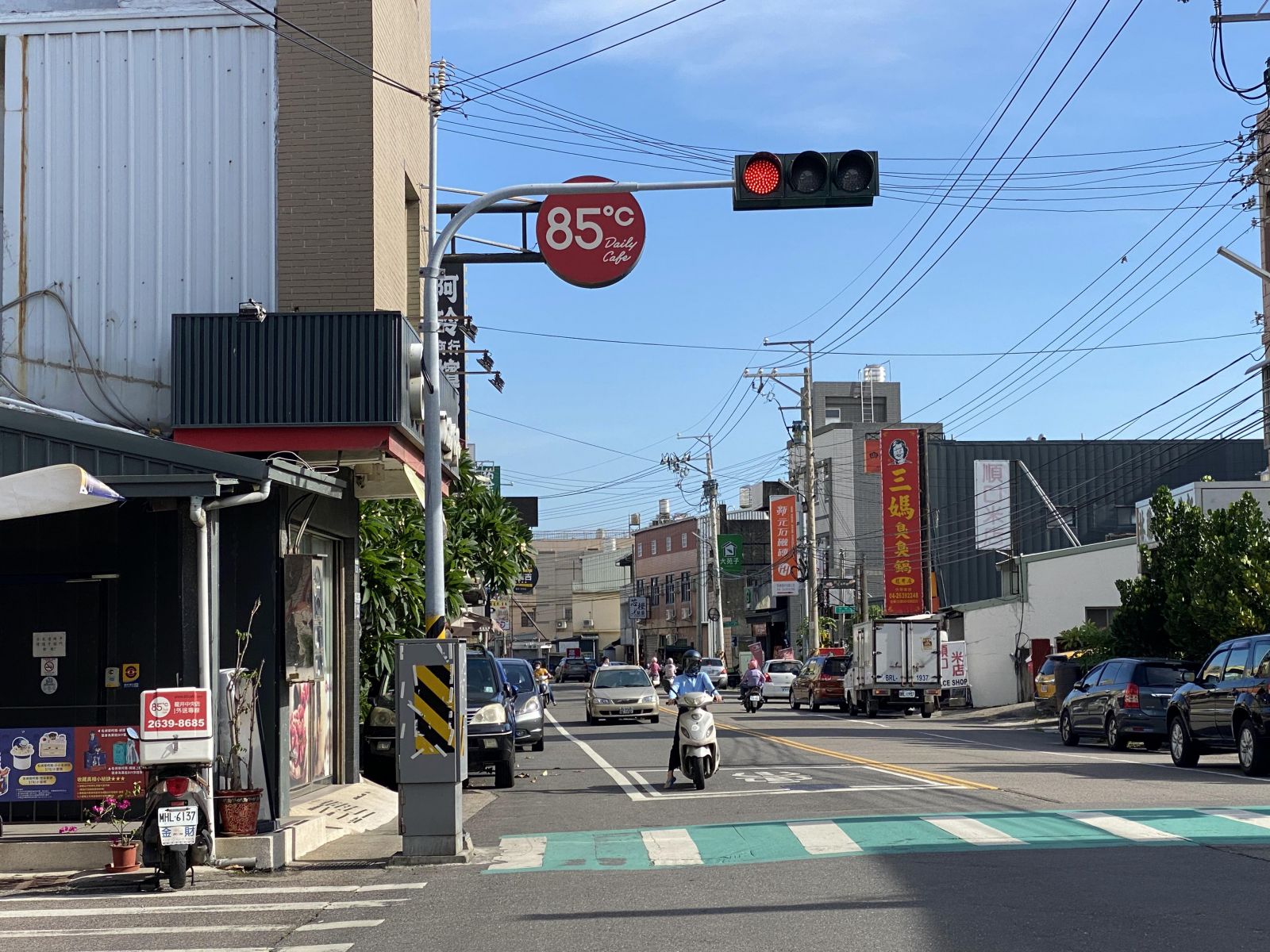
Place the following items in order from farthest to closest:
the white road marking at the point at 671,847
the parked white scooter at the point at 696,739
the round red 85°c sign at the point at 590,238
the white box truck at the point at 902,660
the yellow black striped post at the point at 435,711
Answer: the white box truck at the point at 902,660, the parked white scooter at the point at 696,739, the round red 85°c sign at the point at 590,238, the yellow black striped post at the point at 435,711, the white road marking at the point at 671,847

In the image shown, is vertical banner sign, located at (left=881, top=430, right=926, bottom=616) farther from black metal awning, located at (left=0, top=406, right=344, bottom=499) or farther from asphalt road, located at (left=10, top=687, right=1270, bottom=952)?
black metal awning, located at (left=0, top=406, right=344, bottom=499)

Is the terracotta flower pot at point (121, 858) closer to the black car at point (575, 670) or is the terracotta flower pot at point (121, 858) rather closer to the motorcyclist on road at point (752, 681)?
the motorcyclist on road at point (752, 681)

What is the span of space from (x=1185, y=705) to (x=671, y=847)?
1149 centimetres

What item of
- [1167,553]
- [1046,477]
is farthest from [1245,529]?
[1046,477]

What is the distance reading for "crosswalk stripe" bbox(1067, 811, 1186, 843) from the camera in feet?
39.7

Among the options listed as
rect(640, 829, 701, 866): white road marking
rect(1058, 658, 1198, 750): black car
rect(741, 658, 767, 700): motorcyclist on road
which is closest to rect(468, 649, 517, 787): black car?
rect(640, 829, 701, 866): white road marking

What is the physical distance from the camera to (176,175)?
16.5 meters

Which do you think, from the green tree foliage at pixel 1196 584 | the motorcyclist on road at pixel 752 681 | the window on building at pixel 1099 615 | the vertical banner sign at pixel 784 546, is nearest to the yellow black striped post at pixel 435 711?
the green tree foliage at pixel 1196 584

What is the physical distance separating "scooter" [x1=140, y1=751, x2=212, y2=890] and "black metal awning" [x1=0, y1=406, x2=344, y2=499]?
228 cm

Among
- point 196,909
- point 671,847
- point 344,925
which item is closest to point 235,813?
point 196,909

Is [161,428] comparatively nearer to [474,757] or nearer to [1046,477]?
[474,757]

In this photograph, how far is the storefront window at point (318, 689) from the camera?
1566cm

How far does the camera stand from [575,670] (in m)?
91.1

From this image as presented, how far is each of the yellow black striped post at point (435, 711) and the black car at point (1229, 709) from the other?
11.4 m
